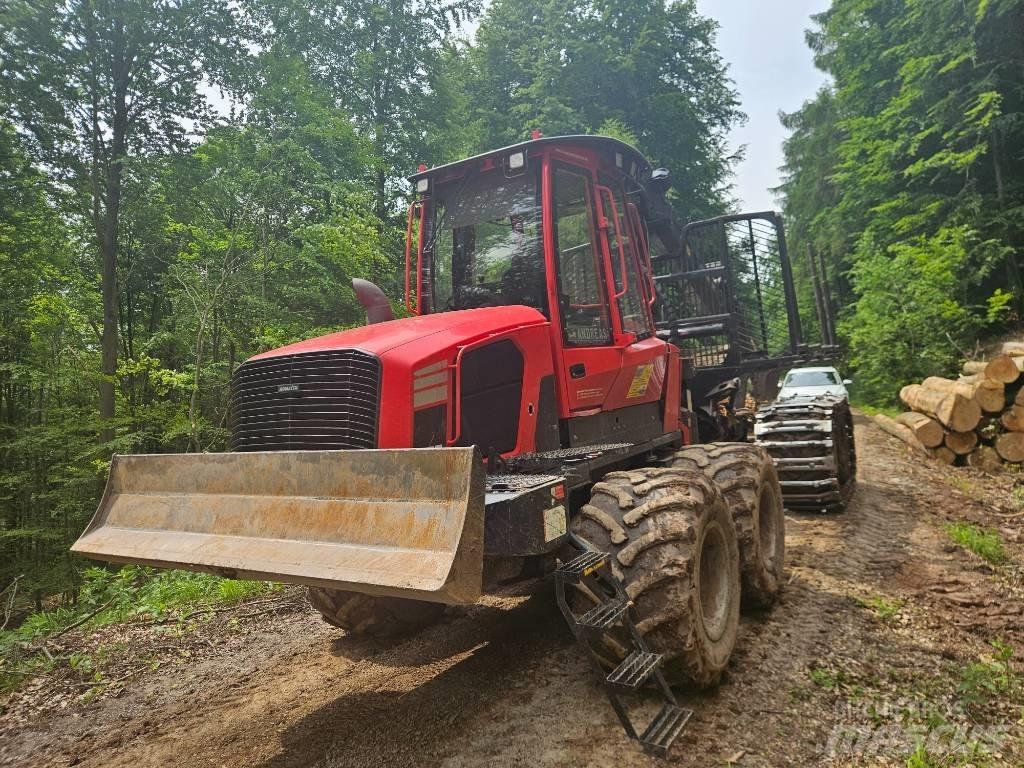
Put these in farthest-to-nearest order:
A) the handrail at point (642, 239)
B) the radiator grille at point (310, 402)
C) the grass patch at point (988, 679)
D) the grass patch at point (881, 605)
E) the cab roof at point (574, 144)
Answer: the handrail at point (642, 239), the grass patch at point (881, 605), the cab roof at point (574, 144), the grass patch at point (988, 679), the radiator grille at point (310, 402)

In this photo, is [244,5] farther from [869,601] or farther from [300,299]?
[869,601]

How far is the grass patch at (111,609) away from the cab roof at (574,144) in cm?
329

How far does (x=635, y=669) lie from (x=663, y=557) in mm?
479

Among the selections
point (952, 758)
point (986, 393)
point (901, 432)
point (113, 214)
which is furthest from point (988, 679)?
point (113, 214)

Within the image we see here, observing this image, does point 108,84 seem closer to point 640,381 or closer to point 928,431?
point 640,381

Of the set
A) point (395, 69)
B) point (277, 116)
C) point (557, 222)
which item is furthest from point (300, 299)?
point (395, 69)

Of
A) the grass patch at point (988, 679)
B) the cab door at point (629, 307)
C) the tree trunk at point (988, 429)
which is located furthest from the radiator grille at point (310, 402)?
the tree trunk at point (988, 429)

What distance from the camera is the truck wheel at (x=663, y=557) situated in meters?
2.86

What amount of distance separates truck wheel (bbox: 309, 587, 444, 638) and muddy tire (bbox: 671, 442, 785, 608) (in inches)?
76.7

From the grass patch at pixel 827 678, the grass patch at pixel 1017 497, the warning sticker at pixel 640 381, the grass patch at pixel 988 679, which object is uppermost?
the warning sticker at pixel 640 381

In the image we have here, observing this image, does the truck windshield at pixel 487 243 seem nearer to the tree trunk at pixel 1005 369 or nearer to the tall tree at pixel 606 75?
the tree trunk at pixel 1005 369

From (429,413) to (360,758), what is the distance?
4.87ft

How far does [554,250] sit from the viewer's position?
385 cm

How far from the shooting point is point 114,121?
11.2 metres
